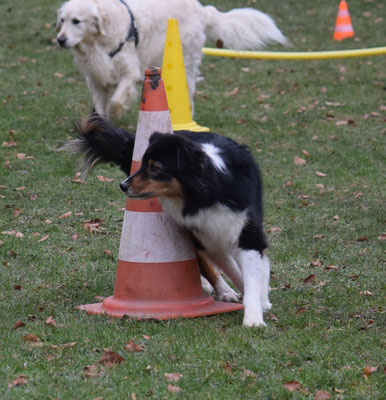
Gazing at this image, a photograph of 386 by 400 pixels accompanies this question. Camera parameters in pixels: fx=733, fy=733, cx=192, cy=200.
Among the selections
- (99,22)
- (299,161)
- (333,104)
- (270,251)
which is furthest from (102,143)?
(333,104)

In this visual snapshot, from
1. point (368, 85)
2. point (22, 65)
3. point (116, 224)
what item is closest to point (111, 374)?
point (116, 224)

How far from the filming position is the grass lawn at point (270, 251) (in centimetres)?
384

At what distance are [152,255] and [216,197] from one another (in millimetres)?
653

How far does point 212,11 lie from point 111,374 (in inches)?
337

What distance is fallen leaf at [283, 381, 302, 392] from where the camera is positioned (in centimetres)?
369

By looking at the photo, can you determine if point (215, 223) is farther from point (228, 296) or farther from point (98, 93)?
point (98, 93)

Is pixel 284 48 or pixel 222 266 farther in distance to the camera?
pixel 284 48

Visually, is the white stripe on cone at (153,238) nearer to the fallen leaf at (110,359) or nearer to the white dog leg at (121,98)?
the fallen leaf at (110,359)

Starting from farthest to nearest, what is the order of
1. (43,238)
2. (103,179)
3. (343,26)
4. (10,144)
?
(343,26), (10,144), (103,179), (43,238)

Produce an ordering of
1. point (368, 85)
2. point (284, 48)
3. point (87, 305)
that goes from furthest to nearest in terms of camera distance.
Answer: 1. point (284, 48)
2. point (368, 85)
3. point (87, 305)

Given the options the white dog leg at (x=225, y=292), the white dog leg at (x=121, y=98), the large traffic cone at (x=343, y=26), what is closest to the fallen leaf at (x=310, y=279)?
the white dog leg at (x=225, y=292)

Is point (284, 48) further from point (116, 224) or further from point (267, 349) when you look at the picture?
point (267, 349)

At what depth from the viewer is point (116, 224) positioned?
7117mm

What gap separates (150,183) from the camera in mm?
4418
